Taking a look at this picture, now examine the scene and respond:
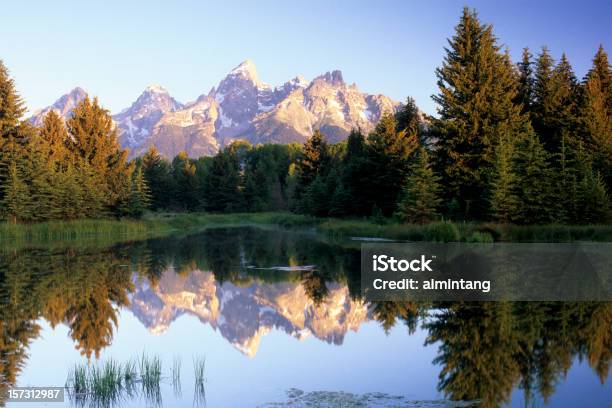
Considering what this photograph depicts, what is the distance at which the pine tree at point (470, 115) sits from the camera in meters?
40.1

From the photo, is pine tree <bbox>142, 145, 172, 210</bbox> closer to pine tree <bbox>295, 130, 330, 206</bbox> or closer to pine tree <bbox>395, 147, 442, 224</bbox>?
pine tree <bbox>295, 130, 330, 206</bbox>

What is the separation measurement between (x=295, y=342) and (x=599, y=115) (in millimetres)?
40284

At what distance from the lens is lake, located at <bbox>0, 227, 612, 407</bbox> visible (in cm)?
927

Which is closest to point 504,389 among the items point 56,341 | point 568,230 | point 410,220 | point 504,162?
point 56,341

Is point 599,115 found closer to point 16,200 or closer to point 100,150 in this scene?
point 16,200

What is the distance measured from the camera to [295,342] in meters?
13.8

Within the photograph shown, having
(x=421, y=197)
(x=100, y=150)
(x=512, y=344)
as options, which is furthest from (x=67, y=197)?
(x=512, y=344)

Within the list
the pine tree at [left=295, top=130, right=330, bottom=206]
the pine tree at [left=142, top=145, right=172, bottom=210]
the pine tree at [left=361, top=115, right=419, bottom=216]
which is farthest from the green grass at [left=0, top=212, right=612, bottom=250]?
the pine tree at [left=142, top=145, right=172, bottom=210]

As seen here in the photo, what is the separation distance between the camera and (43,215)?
46.3 meters

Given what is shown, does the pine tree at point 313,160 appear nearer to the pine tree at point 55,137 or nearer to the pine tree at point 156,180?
the pine tree at point 55,137

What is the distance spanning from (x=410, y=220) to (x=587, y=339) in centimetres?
2535

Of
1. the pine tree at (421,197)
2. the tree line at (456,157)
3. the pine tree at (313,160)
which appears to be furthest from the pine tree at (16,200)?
the pine tree at (313,160)

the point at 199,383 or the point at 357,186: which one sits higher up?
the point at 357,186

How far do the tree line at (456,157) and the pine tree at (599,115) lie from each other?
12 cm
